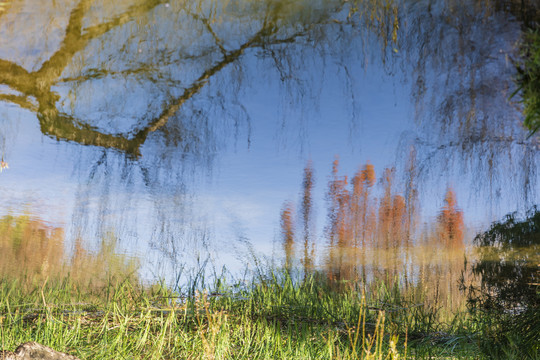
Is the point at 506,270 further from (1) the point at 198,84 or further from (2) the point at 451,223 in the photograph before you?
(1) the point at 198,84

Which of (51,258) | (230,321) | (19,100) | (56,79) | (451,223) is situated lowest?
(230,321)

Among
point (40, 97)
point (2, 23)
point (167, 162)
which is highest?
point (2, 23)

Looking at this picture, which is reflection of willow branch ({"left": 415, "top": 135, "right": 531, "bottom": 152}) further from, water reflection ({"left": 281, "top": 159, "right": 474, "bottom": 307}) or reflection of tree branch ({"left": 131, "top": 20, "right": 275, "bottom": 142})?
reflection of tree branch ({"left": 131, "top": 20, "right": 275, "bottom": 142})

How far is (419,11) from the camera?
6.96ft

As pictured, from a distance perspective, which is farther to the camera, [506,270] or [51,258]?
[51,258]

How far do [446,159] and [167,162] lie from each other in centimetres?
156

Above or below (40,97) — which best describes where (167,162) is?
below

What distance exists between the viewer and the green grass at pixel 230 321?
1.52 meters

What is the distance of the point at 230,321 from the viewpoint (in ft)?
5.98

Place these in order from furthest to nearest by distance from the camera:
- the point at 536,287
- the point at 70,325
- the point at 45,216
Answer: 1. the point at 45,216
2. the point at 536,287
3. the point at 70,325

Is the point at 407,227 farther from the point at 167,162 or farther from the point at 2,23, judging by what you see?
the point at 2,23

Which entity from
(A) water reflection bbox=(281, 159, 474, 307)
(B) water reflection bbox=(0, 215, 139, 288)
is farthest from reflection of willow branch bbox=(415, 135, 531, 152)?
(B) water reflection bbox=(0, 215, 139, 288)

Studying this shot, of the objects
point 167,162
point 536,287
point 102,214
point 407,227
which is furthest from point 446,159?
point 102,214

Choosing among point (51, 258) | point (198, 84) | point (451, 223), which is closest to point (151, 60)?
point (198, 84)
